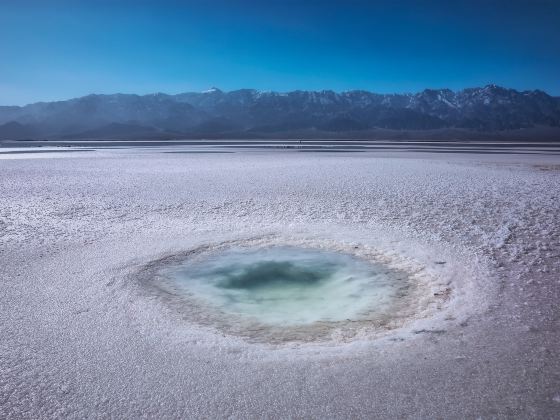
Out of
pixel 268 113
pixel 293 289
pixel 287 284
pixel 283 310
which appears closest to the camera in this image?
pixel 283 310

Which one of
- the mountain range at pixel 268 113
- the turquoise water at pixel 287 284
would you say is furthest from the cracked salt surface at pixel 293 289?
the mountain range at pixel 268 113

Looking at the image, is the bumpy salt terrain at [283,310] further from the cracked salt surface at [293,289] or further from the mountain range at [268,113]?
the mountain range at [268,113]

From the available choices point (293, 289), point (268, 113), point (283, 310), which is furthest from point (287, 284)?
point (268, 113)

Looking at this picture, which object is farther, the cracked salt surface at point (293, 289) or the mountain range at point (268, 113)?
the mountain range at point (268, 113)

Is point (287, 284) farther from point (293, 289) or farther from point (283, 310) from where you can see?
point (283, 310)

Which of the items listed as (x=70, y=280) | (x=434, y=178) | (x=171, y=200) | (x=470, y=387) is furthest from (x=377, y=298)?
(x=434, y=178)

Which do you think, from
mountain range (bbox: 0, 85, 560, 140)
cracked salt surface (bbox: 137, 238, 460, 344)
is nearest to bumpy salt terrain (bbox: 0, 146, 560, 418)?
cracked salt surface (bbox: 137, 238, 460, 344)

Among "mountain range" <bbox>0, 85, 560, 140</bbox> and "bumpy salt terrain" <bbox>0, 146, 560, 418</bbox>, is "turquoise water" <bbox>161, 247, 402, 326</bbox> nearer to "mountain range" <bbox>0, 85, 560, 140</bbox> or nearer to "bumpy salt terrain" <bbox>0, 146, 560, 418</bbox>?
"bumpy salt terrain" <bbox>0, 146, 560, 418</bbox>
